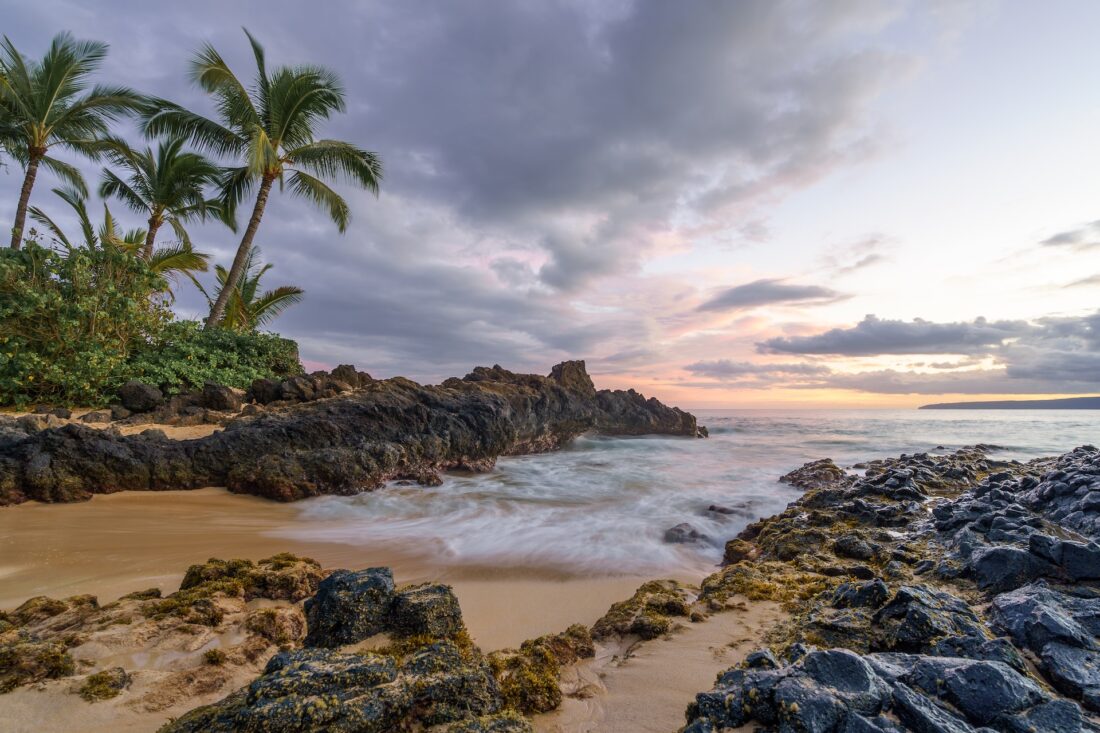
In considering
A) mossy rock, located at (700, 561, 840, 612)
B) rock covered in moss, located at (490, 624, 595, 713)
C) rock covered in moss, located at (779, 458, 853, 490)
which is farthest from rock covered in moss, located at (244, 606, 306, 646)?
rock covered in moss, located at (779, 458, 853, 490)

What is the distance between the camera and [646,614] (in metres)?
3.60

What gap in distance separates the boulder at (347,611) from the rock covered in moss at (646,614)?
1.73m

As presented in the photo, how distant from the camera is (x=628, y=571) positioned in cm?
570

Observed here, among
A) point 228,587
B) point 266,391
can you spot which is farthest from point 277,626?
point 266,391

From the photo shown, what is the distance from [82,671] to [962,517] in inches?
328

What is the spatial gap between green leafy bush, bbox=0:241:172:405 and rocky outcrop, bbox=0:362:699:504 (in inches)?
141

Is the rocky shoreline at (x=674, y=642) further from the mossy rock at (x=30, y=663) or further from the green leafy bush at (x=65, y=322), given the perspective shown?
the green leafy bush at (x=65, y=322)

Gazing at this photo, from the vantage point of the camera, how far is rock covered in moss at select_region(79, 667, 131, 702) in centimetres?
221

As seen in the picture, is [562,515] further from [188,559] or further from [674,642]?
[188,559]

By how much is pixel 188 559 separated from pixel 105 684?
3.09m

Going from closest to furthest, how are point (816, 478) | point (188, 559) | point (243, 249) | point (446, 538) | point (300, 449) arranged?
point (188, 559) → point (446, 538) → point (300, 449) → point (816, 478) → point (243, 249)

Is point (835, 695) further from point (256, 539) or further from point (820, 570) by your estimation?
point (256, 539)

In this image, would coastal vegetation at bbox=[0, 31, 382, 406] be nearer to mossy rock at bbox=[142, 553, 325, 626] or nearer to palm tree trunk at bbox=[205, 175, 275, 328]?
palm tree trunk at bbox=[205, 175, 275, 328]

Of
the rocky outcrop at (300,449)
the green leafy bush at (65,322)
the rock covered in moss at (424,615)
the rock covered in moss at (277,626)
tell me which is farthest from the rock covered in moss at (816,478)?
the green leafy bush at (65,322)
